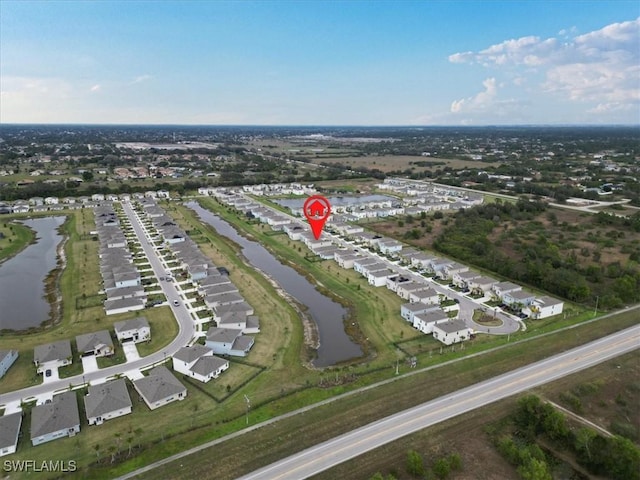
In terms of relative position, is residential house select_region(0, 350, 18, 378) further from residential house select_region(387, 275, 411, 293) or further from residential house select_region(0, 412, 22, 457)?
residential house select_region(387, 275, 411, 293)

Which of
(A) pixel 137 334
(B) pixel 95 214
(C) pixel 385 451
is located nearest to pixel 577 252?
(C) pixel 385 451

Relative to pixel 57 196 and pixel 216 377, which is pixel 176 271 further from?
pixel 57 196

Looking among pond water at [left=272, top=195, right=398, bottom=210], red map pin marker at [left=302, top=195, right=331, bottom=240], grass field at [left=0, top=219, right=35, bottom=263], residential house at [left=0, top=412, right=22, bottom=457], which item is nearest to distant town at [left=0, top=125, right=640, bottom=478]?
residential house at [left=0, top=412, right=22, bottom=457]

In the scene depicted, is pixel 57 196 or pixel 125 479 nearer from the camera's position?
pixel 125 479

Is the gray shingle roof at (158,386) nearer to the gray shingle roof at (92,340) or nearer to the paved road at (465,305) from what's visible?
the gray shingle roof at (92,340)

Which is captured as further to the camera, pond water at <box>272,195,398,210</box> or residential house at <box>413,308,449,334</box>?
pond water at <box>272,195,398,210</box>

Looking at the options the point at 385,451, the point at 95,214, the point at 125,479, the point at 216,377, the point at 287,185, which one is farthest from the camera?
the point at 287,185

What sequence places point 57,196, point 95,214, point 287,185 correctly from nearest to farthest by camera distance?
point 95,214 → point 57,196 → point 287,185
